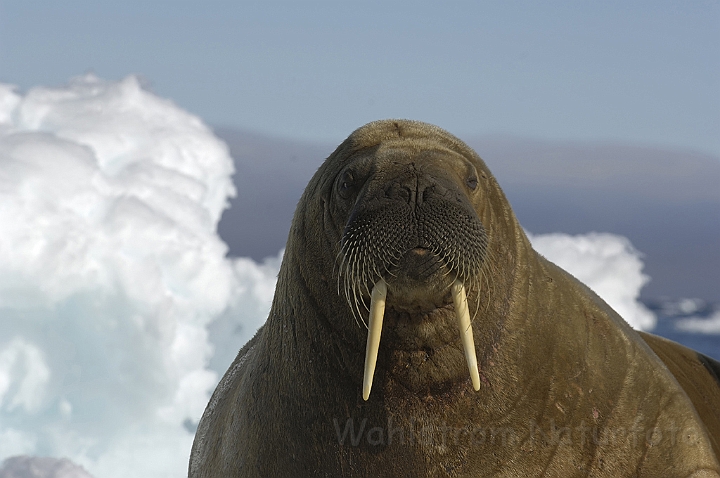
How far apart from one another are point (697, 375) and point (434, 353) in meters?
3.78

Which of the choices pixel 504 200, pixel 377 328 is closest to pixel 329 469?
pixel 377 328

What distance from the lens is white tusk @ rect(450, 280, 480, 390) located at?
5265 millimetres

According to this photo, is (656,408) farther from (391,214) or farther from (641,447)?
(391,214)

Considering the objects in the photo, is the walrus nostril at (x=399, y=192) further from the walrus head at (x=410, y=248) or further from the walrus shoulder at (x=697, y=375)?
the walrus shoulder at (x=697, y=375)

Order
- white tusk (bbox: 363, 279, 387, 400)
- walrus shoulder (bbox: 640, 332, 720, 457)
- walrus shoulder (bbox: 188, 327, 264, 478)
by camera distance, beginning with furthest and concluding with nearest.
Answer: walrus shoulder (bbox: 640, 332, 720, 457) → walrus shoulder (bbox: 188, 327, 264, 478) → white tusk (bbox: 363, 279, 387, 400)

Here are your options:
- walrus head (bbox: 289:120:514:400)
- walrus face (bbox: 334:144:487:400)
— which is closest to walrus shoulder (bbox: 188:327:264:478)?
walrus head (bbox: 289:120:514:400)

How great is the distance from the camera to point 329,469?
5.87 m

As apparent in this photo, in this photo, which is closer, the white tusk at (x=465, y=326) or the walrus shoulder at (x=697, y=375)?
the white tusk at (x=465, y=326)

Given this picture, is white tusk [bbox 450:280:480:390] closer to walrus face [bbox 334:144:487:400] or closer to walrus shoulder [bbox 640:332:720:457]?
walrus face [bbox 334:144:487:400]

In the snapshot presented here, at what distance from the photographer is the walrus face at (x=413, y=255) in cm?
523

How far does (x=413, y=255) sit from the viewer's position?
523 centimetres

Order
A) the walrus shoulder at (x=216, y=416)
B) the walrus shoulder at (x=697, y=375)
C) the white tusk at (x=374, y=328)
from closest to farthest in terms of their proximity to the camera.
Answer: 1. the white tusk at (x=374, y=328)
2. the walrus shoulder at (x=216, y=416)
3. the walrus shoulder at (x=697, y=375)

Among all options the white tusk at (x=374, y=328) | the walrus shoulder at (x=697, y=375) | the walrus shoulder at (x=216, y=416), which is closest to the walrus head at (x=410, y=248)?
the white tusk at (x=374, y=328)

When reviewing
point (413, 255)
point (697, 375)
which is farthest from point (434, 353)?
point (697, 375)
